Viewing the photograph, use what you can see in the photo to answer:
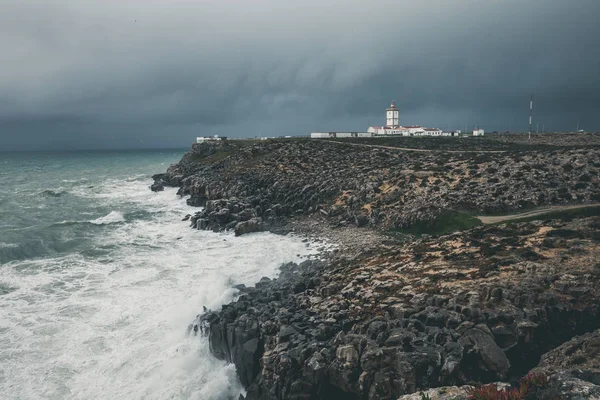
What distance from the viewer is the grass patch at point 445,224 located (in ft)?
119

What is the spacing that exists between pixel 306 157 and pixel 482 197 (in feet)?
132

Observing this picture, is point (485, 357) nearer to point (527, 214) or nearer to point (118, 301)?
point (118, 301)

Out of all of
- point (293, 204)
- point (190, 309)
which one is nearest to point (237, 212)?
point (293, 204)

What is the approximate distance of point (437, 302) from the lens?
1892cm

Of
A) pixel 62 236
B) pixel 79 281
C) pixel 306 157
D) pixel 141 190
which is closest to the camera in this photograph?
pixel 79 281

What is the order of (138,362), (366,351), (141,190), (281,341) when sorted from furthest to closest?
(141,190), (138,362), (281,341), (366,351)

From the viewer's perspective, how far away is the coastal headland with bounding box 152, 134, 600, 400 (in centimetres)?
1472

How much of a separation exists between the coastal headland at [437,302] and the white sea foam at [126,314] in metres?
2.10

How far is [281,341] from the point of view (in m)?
18.5

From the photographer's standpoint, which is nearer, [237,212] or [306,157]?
[237,212]

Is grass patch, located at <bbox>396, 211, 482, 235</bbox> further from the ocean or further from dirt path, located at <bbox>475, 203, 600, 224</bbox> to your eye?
the ocean

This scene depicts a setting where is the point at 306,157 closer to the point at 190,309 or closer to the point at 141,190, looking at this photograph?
the point at 141,190

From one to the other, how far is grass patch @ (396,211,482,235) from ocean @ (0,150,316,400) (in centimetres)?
1201

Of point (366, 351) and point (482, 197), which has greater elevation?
point (482, 197)
